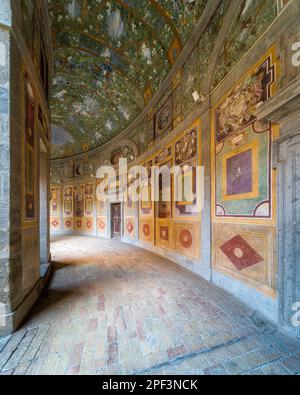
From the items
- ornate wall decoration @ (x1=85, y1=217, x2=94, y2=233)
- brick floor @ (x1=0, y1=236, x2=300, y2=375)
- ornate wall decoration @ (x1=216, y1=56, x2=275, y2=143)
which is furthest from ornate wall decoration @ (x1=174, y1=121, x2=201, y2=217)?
ornate wall decoration @ (x1=85, y1=217, x2=94, y2=233)

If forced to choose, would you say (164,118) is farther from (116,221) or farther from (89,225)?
(89,225)

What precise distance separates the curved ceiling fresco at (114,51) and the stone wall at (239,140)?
33.4 inches

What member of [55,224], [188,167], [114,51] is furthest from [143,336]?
[55,224]

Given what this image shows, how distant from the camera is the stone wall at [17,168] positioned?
2305 mm

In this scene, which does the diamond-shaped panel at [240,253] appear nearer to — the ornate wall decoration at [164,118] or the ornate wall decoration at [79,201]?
the ornate wall decoration at [164,118]

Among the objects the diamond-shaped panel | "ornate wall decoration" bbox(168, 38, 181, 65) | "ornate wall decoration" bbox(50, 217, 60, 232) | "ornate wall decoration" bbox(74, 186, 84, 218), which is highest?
"ornate wall decoration" bbox(168, 38, 181, 65)

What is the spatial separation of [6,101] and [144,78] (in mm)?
6422

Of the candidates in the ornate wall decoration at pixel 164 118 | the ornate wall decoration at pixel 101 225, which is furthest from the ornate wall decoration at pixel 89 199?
the ornate wall decoration at pixel 164 118

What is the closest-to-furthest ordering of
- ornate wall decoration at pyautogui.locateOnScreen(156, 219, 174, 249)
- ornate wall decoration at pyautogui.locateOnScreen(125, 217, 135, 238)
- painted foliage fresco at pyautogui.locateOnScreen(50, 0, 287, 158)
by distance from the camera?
painted foliage fresco at pyautogui.locateOnScreen(50, 0, 287, 158) < ornate wall decoration at pyautogui.locateOnScreen(156, 219, 174, 249) < ornate wall decoration at pyautogui.locateOnScreen(125, 217, 135, 238)

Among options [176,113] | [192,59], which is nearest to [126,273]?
[176,113]

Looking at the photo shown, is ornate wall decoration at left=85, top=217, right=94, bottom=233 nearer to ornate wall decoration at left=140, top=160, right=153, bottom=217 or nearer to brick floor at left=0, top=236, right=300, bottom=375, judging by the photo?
ornate wall decoration at left=140, top=160, right=153, bottom=217

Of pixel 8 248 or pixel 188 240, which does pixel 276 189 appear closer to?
pixel 188 240

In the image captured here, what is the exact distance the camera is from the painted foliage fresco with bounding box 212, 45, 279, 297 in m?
2.82

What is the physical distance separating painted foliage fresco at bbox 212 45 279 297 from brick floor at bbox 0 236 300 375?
810 mm
